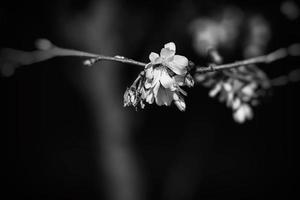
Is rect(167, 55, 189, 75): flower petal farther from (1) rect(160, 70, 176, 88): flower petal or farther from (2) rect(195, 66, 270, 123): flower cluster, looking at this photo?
(2) rect(195, 66, 270, 123): flower cluster

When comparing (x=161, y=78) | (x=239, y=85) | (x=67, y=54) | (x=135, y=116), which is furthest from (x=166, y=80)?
(x=135, y=116)

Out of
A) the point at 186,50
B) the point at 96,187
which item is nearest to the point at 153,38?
the point at 186,50

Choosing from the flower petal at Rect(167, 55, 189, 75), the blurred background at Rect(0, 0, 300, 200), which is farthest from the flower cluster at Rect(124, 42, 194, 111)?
the blurred background at Rect(0, 0, 300, 200)

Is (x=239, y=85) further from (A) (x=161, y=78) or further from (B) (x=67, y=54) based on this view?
(B) (x=67, y=54)

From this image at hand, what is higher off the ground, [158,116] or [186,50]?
[158,116]

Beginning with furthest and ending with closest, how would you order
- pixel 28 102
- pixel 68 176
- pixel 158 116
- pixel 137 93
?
pixel 158 116 → pixel 28 102 → pixel 68 176 → pixel 137 93

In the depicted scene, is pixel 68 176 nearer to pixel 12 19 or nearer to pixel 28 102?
pixel 28 102

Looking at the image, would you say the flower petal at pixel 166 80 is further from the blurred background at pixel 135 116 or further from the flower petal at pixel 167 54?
the blurred background at pixel 135 116
